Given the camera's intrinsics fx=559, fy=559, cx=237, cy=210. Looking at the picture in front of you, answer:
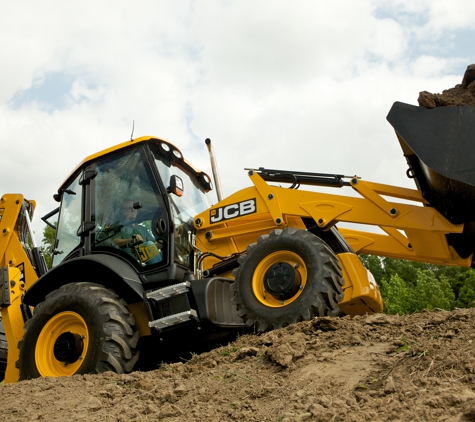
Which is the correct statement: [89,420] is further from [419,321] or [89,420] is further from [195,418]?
[419,321]

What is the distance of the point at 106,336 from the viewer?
530 cm

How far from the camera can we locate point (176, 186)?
242 inches

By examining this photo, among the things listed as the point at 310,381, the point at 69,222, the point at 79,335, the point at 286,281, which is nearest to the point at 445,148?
the point at 286,281

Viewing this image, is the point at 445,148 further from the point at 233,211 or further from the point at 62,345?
the point at 62,345

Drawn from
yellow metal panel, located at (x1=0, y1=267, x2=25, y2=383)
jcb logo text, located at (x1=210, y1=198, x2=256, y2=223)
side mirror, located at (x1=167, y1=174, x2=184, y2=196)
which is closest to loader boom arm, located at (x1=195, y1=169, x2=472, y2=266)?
jcb logo text, located at (x1=210, y1=198, x2=256, y2=223)

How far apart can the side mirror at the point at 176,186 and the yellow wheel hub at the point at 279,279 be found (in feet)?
4.71

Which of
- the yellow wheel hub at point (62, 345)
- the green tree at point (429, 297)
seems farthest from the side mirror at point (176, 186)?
the green tree at point (429, 297)

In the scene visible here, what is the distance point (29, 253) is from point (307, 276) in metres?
4.38

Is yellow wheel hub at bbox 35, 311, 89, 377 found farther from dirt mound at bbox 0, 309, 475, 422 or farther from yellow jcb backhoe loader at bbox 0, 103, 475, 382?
dirt mound at bbox 0, 309, 475, 422

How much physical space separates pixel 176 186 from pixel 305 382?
3137mm

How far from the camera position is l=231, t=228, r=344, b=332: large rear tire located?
4.90 metres

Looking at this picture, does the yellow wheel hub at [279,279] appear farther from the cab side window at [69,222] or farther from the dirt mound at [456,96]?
the cab side window at [69,222]

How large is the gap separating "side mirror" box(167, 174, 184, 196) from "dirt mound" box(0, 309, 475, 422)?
6.31ft

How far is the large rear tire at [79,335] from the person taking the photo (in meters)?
5.30
